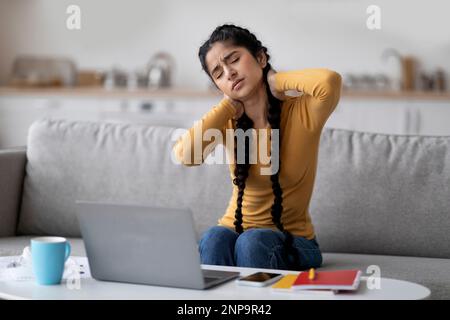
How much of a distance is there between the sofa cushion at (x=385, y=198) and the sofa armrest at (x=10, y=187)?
1.09 m

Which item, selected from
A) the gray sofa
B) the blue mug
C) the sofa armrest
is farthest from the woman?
the sofa armrest

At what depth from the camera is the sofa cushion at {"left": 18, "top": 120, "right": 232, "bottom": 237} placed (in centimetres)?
279

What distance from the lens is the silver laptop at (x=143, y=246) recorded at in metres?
1.67

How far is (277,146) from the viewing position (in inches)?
89.5

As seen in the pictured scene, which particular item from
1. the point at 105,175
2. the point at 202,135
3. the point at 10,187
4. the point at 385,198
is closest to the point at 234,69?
the point at 202,135

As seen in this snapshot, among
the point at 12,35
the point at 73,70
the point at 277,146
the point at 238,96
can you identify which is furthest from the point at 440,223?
the point at 12,35

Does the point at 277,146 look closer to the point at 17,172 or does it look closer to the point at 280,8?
the point at 17,172

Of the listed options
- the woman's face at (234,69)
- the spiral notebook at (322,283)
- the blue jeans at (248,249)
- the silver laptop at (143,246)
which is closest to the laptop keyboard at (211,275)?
the silver laptop at (143,246)

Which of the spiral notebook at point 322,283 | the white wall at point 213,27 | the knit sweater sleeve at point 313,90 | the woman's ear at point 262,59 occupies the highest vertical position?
the white wall at point 213,27

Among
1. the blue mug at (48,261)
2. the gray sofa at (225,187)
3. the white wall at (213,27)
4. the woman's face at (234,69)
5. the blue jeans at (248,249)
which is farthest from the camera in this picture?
the white wall at (213,27)

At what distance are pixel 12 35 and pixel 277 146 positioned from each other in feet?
14.8

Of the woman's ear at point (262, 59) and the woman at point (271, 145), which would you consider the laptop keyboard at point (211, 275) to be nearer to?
the woman at point (271, 145)
